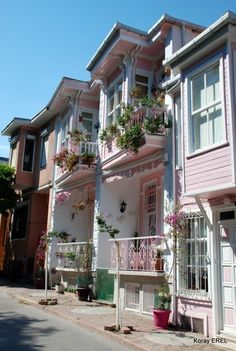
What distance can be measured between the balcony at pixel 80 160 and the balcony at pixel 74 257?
8.97 ft

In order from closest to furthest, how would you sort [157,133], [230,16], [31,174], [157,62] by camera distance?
[230,16] < [157,133] < [157,62] < [31,174]

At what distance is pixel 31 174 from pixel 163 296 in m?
14.4

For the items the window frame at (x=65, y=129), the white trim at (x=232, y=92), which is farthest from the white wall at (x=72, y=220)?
the white trim at (x=232, y=92)

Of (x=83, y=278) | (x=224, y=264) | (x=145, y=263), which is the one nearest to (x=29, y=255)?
(x=83, y=278)

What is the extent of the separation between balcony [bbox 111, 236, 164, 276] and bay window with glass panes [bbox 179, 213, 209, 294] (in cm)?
84

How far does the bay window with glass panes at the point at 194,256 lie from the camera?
9320 millimetres

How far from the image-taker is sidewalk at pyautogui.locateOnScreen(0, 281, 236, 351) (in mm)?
7719

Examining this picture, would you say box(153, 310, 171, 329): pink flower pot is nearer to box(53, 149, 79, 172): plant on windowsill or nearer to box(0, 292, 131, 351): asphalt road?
box(0, 292, 131, 351): asphalt road

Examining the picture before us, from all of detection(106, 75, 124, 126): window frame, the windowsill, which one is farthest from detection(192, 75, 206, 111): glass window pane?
detection(106, 75, 124, 126): window frame

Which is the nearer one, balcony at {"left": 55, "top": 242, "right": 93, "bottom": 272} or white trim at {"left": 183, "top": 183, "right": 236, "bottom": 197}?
white trim at {"left": 183, "top": 183, "right": 236, "bottom": 197}

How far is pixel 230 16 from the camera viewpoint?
8.20 m

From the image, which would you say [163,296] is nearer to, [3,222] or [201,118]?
[201,118]

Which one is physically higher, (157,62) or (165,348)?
(157,62)

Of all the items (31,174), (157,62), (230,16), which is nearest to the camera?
(230,16)
